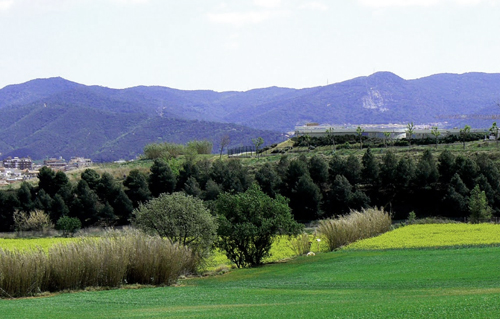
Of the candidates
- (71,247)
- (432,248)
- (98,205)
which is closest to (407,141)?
(98,205)

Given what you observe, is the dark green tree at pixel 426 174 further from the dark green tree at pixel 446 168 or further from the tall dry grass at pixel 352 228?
the tall dry grass at pixel 352 228

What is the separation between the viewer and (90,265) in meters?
27.9

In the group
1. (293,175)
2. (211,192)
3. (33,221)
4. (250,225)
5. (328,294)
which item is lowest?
(33,221)

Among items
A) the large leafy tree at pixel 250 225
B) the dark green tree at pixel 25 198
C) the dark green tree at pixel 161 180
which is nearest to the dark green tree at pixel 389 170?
the dark green tree at pixel 161 180

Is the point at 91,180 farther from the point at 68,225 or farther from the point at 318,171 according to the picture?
the point at 318,171

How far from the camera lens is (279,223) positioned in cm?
4209

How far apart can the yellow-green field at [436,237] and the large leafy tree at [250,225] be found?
6.33 m

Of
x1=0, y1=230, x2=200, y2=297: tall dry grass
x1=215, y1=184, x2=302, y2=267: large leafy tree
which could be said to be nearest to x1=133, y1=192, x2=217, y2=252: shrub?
x1=215, y1=184, x2=302, y2=267: large leafy tree

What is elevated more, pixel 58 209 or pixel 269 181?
pixel 269 181

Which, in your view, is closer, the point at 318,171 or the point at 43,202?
the point at 43,202

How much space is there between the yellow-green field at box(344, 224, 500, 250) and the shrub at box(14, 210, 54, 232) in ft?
134

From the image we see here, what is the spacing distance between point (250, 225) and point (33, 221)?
129 feet

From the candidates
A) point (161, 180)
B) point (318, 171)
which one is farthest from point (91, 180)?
point (318, 171)

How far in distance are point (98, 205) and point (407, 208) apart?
4129 cm
